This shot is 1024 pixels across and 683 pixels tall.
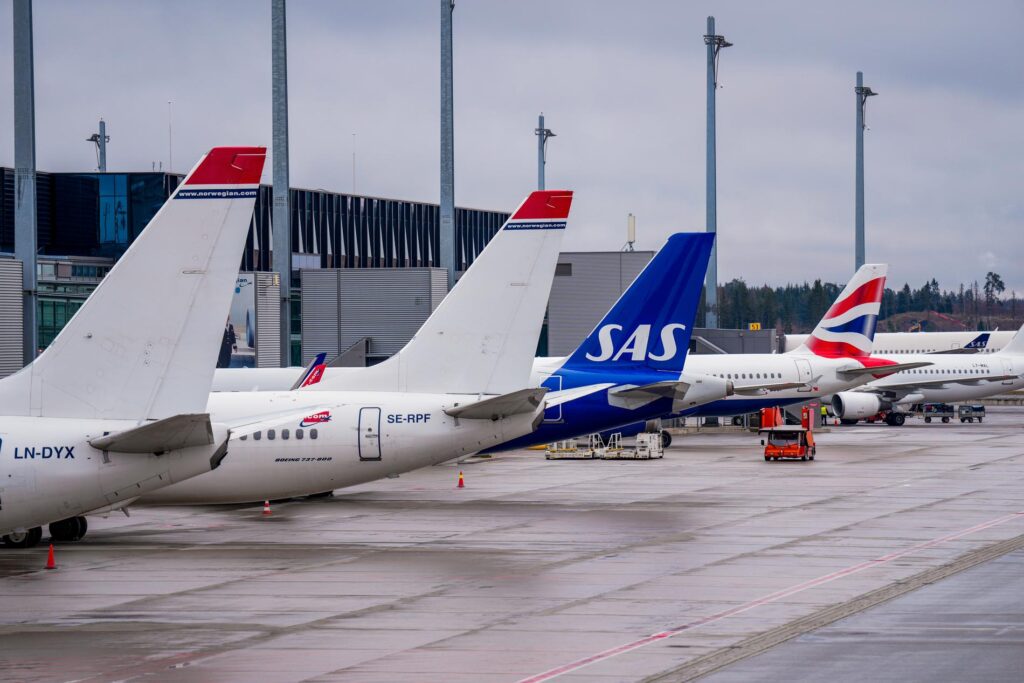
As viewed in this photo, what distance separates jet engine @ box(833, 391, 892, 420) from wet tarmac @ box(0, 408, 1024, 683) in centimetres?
3979

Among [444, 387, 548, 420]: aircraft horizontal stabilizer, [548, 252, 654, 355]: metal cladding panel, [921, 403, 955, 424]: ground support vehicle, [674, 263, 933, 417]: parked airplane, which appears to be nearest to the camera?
[444, 387, 548, 420]: aircraft horizontal stabilizer

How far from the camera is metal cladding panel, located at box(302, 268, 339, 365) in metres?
73.2

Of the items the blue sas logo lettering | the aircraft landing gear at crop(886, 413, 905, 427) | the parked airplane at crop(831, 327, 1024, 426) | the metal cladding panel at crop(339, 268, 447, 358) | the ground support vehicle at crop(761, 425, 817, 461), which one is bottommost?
the aircraft landing gear at crop(886, 413, 905, 427)

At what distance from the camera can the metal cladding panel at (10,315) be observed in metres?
50.2

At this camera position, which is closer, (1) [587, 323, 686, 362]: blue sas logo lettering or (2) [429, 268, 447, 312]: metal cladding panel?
(1) [587, 323, 686, 362]: blue sas logo lettering

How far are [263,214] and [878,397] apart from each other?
43.2 metres

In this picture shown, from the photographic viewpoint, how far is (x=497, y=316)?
35.8 meters

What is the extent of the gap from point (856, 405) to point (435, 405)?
56857mm

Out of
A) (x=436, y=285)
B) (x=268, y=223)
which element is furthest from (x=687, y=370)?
(x=268, y=223)

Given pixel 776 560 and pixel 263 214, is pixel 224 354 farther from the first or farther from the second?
pixel 776 560

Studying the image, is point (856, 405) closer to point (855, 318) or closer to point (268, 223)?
point (855, 318)

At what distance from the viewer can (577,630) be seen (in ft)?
72.1

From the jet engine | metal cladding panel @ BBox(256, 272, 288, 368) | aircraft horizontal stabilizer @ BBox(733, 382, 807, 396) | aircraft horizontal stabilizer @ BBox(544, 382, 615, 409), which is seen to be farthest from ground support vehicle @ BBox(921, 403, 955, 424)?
aircraft horizontal stabilizer @ BBox(544, 382, 615, 409)

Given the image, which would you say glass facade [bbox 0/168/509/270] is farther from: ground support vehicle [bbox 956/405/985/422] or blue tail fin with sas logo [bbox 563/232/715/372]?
ground support vehicle [bbox 956/405/985/422]
